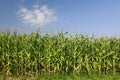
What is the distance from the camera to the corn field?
14.2m

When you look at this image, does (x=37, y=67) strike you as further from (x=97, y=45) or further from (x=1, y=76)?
(x=97, y=45)

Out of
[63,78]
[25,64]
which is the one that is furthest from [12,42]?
[63,78]

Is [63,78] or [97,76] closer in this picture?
[63,78]

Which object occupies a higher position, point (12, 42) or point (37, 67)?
point (12, 42)

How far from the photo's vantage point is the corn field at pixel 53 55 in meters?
14.2

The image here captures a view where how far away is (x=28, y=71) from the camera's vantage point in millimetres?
14445

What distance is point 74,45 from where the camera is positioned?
49.6 ft

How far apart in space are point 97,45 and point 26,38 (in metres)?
4.28

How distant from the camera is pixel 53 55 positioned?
1431 cm

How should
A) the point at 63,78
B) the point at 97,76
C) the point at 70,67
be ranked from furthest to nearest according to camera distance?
Result: the point at 70,67 → the point at 97,76 → the point at 63,78

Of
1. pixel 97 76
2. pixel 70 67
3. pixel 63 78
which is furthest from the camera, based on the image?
pixel 70 67

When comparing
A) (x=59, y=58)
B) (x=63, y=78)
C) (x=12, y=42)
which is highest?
(x=12, y=42)

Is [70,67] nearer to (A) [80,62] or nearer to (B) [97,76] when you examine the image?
(A) [80,62]

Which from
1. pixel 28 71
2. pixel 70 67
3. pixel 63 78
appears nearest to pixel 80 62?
pixel 70 67
